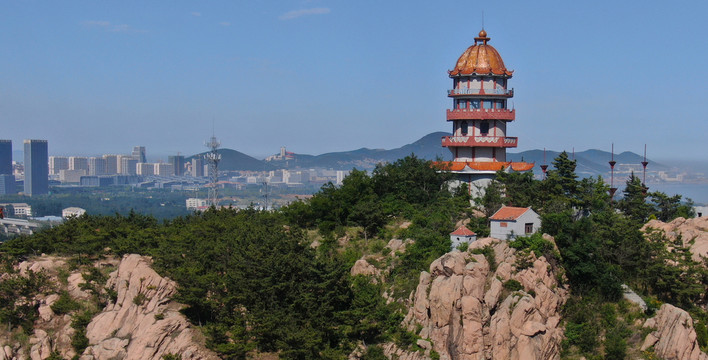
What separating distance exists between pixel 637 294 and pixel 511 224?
535 cm

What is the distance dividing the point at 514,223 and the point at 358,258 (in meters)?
6.77

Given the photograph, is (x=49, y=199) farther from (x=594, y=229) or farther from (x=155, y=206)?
(x=594, y=229)

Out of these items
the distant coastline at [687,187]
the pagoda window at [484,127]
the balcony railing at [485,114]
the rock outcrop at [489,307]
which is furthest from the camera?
the distant coastline at [687,187]

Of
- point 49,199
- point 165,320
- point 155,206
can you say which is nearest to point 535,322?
point 165,320

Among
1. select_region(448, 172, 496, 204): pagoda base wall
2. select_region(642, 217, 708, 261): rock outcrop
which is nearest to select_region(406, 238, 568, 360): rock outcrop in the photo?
select_region(642, 217, 708, 261): rock outcrop

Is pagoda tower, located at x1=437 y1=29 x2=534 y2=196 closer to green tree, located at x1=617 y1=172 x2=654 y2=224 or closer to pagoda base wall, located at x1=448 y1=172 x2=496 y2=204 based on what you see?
pagoda base wall, located at x1=448 y1=172 x2=496 y2=204

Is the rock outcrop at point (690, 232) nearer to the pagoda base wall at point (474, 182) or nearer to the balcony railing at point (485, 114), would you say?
the pagoda base wall at point (474, 182)

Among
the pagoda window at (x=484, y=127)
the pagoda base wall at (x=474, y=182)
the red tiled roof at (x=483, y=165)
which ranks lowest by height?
the pagoda base wall at (x=474, y=182)

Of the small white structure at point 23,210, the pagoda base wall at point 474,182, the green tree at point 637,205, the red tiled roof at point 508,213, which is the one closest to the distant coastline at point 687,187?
the green tree at point 637,205

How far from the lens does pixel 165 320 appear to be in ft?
87.4

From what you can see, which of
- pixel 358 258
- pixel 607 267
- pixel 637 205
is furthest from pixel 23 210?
pixel 607 267

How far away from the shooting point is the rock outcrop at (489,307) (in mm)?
24172

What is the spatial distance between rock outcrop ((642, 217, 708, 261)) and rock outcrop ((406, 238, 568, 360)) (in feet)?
20.2

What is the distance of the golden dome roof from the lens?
113ft
